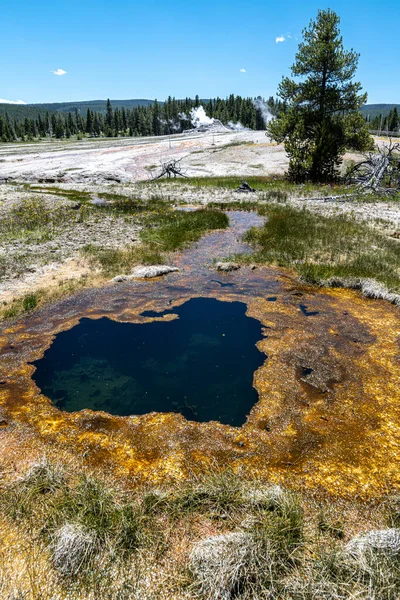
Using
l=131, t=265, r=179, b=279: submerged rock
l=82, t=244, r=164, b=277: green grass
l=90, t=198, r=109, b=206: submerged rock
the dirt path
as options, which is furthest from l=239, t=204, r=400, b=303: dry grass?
l=90, t=198, r=109, b=206: submerged rock

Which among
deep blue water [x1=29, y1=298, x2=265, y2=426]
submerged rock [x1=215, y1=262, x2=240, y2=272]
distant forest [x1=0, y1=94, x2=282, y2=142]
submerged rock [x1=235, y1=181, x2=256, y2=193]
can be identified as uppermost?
distant forest [x1=0, y1=94, x2=282, y2=142]

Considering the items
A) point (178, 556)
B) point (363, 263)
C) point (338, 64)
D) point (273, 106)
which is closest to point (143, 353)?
point (178, 556)

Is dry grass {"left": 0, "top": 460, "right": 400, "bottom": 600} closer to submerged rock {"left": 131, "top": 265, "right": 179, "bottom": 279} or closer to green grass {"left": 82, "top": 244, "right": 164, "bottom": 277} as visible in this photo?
submerged rock {"left": 131, "top": 265, "right": 179, "bottom": 279}

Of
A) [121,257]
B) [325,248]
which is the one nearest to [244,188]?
[325,248]

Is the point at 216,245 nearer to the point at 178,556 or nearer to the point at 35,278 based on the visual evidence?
the point at 35,278

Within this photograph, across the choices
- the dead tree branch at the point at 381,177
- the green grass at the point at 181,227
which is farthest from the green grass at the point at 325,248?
the dead tree branch at the point at 381,177

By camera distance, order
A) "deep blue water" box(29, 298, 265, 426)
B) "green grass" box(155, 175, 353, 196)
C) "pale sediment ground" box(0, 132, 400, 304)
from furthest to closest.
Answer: "green grass" box(155, 175, 353, 196) < "pale sediment ground" box(0, 132, 400, 304) < "deep blue water" box(29, 298, 265, 426)

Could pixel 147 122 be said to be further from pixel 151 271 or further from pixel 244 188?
pixel 151 271
